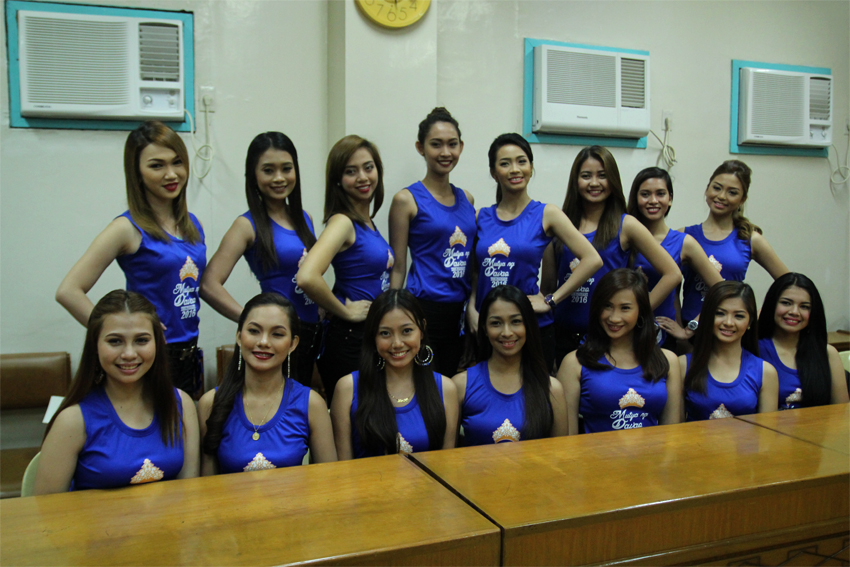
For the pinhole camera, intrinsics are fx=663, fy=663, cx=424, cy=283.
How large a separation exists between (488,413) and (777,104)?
131 inches

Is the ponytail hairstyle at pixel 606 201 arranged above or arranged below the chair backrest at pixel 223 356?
above

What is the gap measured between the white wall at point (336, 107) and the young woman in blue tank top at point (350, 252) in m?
0.66

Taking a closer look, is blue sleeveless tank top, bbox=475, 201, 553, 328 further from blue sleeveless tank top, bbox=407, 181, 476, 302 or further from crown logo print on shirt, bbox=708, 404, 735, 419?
crown logo print on shirt, bbox=708, 404, 735, 419

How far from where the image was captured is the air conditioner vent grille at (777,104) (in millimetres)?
4195

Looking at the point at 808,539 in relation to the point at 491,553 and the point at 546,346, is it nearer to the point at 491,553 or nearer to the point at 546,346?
the point at 491,553

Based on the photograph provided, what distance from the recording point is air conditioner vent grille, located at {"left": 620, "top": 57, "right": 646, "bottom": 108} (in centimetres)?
383

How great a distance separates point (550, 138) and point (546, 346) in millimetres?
1620

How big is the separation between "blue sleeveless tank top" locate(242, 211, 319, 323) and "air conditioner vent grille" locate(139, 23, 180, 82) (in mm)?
1139

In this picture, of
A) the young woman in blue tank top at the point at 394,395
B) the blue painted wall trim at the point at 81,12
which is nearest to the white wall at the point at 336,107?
the blue painted wall trim at the point at 81,12

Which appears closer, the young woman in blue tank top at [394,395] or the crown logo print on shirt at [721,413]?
the young woman in blue tank top at [394,395]

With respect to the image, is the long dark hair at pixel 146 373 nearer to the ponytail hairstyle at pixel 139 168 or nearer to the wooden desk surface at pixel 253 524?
the wooden desk surface at pixel 253 524

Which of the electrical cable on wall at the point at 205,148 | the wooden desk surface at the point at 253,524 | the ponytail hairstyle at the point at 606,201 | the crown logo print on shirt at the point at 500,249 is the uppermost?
the electrical cable on wall at the point at 205,148

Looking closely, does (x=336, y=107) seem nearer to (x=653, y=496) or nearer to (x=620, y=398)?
(x=620, y=398)

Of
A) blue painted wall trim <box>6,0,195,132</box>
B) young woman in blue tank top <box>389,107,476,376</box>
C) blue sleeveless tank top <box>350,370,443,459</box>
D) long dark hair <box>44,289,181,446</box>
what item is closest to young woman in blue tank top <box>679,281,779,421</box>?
young woman in blue tank top <box>389,107,476,376</box>
